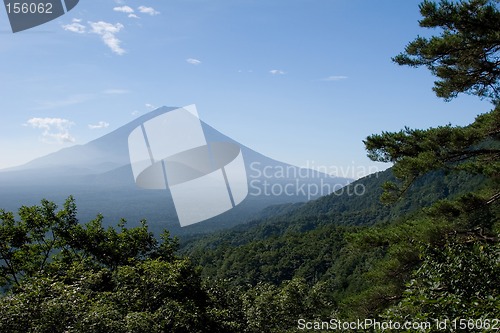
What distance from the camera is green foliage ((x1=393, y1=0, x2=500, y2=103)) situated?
8070 mm

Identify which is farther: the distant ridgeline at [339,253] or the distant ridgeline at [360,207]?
the distant ridgeline at [360,207]

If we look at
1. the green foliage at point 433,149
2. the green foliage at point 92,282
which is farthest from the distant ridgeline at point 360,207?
the green foliage at point 433,149

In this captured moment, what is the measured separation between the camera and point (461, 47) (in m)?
8.42

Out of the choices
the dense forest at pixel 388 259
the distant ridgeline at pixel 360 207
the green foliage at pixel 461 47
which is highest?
the green foliage at pixel 461 47

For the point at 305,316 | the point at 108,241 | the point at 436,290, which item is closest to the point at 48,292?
the point at 436,290

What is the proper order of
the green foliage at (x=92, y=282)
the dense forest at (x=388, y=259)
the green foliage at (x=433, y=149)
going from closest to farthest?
the dense forest at (x=388, y=259) → the green foliage at (x=92, y=282) → the green foliage at (x=433, y=149)

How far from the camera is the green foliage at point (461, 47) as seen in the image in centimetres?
807

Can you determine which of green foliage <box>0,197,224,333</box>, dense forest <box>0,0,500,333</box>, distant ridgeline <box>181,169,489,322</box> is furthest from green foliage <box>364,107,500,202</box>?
green foliage <box>0,197,224,333</box>

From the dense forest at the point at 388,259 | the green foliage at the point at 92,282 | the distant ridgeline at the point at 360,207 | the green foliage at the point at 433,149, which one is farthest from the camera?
the distant ridgeline at the point at 360,207

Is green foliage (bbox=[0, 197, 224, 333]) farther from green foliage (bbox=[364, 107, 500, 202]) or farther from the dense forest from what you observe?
green foliage (bbox=[364, 107, 500, 202])

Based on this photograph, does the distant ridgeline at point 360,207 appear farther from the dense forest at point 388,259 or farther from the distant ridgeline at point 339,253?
the dense forest at point 388,259

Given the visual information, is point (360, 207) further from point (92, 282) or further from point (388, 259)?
point (92, 282)

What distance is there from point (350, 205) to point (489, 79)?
6363 inches

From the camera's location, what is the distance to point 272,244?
98375 millimetres
